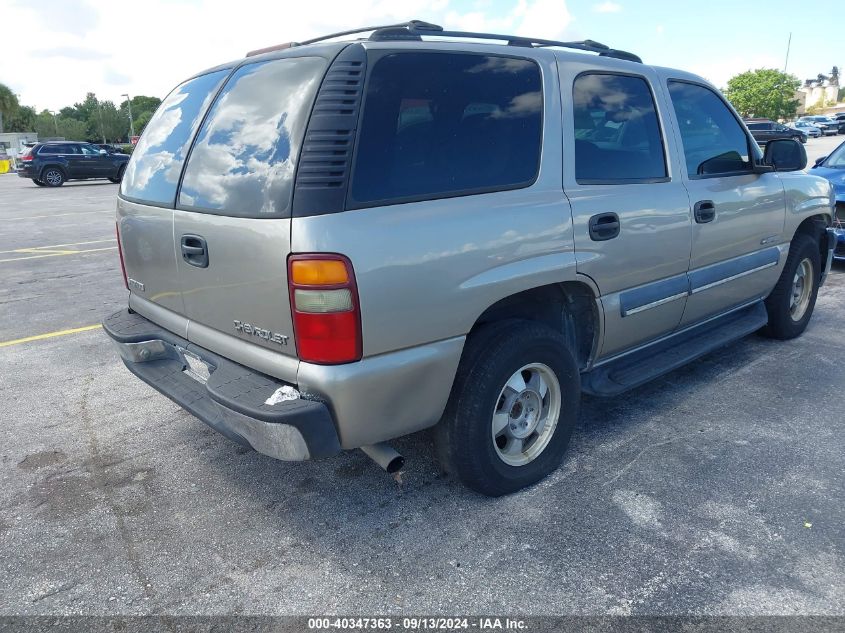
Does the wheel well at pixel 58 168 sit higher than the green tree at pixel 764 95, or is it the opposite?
the green tree at pixel 764 95

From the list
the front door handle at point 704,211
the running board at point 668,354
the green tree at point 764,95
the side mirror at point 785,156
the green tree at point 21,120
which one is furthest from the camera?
the green tree at point 21,120

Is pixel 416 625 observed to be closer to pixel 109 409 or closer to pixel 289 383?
pixel 289 383

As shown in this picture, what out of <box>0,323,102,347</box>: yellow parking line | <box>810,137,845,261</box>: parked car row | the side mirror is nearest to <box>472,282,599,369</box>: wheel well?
the side mirror

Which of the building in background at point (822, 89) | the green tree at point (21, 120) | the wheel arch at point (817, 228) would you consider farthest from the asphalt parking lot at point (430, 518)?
the building in background at point (822, 89)

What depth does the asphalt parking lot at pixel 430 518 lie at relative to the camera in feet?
8.04

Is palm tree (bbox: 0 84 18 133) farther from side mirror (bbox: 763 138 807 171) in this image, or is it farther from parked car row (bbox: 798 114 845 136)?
side mirror (bbox: 763 138 807 171)

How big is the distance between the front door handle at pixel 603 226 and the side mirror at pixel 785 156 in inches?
69.8

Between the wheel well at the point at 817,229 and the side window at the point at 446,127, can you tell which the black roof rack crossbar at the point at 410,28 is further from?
the wheel well at the point at 817,229

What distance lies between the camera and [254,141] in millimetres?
2592

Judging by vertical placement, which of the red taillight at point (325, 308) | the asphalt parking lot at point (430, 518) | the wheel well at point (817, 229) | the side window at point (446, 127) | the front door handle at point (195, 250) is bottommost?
the asphalt parking lot at point (430, 518)

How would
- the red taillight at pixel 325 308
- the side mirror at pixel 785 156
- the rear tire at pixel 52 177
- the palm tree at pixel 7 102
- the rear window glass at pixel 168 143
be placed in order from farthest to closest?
1. the palm tree at pixel 7 102
2. the rear tire at pixel 52 177
3. the side mirror at pixel 785 156
4. the rear window glass at pixel 168 143
5. the red taillight at pixel 325 308

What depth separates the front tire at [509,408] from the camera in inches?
110

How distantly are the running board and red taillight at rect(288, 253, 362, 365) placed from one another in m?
1.56

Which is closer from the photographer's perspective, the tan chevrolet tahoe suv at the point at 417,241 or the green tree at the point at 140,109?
the tan chevrolet tahoe suv at the point at 417,241
